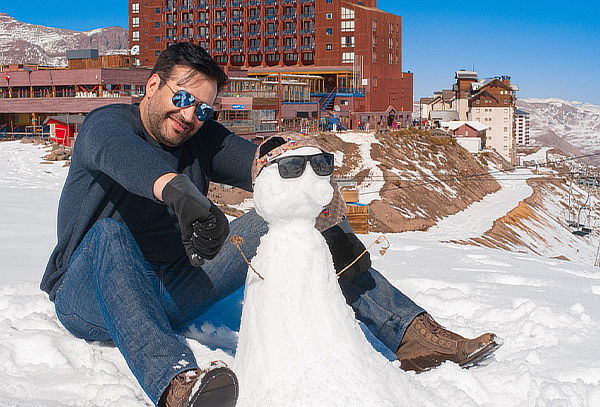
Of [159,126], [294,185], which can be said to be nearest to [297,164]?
[294,185]

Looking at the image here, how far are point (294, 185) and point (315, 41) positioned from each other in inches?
2081

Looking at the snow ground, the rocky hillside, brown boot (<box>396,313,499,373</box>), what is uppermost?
brown boot (<box>396,313,499,373</box>)

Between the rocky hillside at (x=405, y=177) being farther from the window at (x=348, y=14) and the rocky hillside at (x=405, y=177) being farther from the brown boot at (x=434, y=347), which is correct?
the brown boot at (x=434, y=347)

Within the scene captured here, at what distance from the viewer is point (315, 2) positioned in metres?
52.6

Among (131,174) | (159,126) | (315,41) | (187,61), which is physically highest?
(315,41)

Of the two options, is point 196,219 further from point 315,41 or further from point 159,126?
point 315,41

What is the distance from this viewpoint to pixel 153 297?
7.26 feet

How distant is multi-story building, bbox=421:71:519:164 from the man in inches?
2835

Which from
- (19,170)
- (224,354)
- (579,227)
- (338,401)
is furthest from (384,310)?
(579,227)

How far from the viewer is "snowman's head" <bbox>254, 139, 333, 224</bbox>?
1.94 meters

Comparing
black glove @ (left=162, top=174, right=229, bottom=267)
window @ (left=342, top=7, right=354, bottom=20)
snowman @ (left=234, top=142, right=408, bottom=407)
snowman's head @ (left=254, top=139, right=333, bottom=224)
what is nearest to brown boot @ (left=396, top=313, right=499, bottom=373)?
snowman @ (left=234, top=142, right=408, bottom=407)

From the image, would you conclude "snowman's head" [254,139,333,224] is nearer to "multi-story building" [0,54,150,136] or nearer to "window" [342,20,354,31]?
"multi-story building" [0,54,150,136]

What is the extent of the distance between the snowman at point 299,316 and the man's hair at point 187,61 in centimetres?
58

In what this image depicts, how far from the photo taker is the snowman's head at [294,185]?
6.36ft
